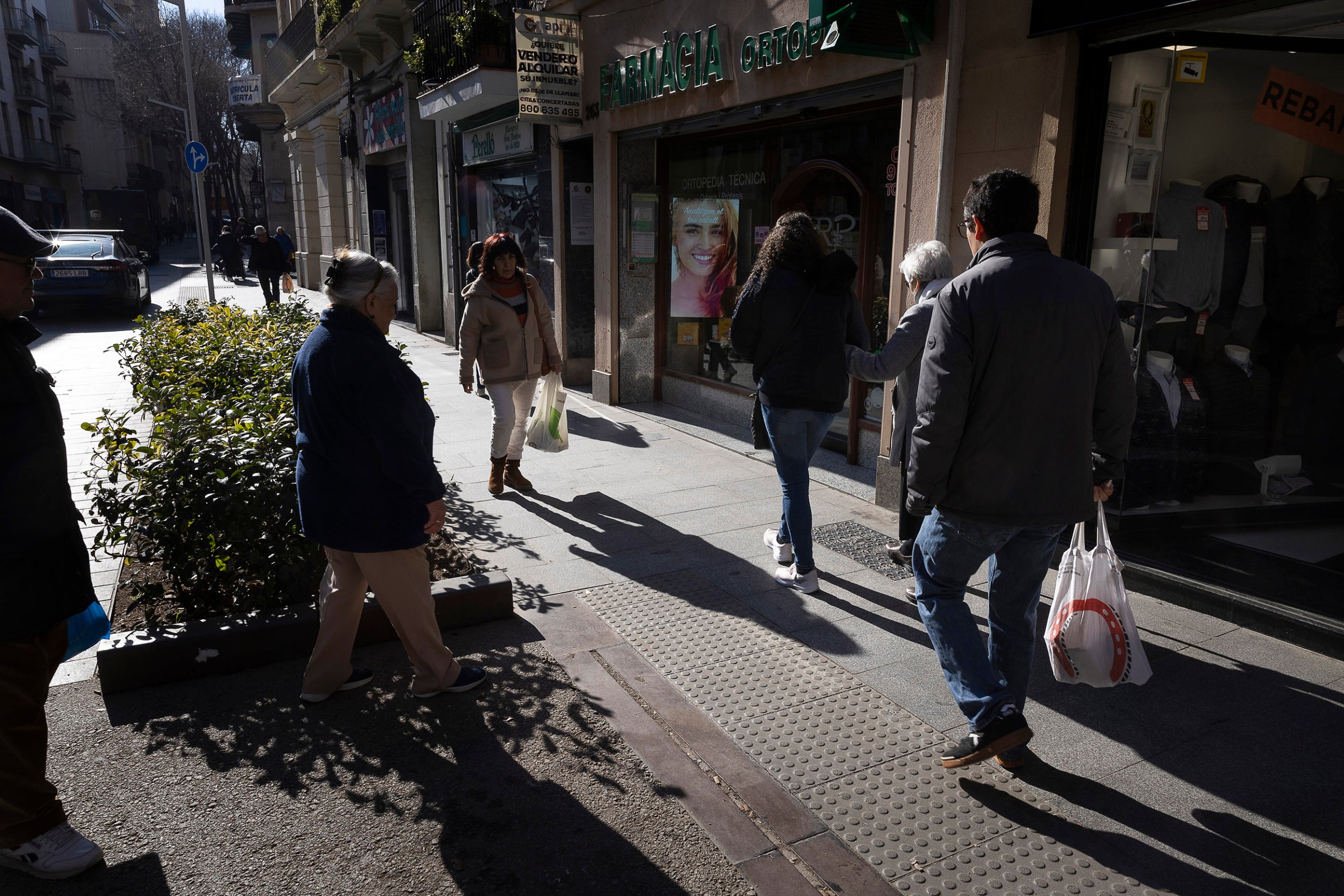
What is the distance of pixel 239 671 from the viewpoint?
399 centimetres

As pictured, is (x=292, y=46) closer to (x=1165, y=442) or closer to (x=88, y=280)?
(x=88, y=280)

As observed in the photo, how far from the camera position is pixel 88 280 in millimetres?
17656

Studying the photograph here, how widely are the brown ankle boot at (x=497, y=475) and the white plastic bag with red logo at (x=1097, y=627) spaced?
4.42 metres

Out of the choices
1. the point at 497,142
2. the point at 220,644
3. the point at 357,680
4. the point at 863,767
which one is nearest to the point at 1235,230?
the point at 863,767

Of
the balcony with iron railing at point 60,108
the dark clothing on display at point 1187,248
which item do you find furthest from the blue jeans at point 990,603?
the balcony with iron railing at point 60,108

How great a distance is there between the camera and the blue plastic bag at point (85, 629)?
2.90 m

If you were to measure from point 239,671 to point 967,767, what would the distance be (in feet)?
9.83

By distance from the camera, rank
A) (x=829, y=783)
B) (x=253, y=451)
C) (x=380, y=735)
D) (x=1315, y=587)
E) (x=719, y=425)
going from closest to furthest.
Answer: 1. (x=829, y=783)
2. (x=380, y=735)
3. (x=253, y=451)
4. (x=1315, y=587)
5. (x=719, y=425)

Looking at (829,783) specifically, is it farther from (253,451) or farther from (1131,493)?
(1131,493)

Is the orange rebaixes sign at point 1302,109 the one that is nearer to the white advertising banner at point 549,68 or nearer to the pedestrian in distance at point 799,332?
the pedestrian in distance at point 799,332

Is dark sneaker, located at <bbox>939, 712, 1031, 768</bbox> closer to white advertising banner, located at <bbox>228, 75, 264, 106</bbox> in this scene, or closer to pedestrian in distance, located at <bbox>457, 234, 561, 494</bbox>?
pedestrian in distance, located at <bbox>457, 234, 561, 494</bbox>

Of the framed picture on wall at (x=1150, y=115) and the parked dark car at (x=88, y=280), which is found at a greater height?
the framed picture on wall at (x=1150, y=115)

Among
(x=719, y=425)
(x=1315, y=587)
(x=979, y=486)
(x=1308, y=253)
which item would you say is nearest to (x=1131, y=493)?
(x=1315, y=587)

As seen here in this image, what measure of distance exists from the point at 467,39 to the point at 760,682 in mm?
9924
